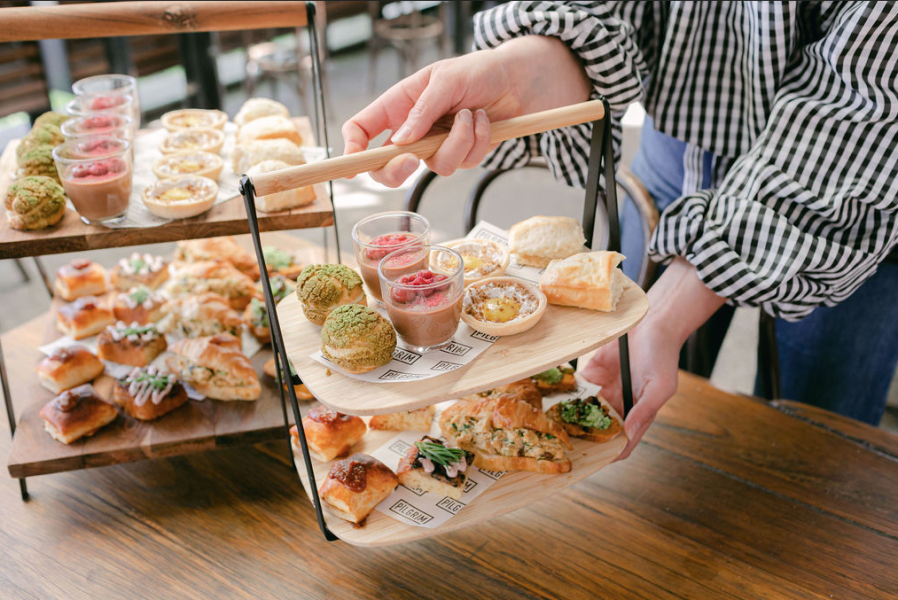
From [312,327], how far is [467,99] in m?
0.44

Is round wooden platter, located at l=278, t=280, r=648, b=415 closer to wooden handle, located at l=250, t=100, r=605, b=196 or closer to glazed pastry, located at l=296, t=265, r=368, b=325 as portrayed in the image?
glazed pastry, located at l=296, t=265, r=368, b=325

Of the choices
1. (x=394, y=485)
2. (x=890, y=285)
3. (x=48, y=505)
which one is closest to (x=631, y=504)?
(x=394, y=485)

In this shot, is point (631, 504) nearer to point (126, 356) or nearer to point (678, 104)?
point (678, 104)

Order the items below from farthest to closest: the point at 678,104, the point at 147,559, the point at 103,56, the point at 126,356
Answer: the point at 103,56, the point at 678,104, the point at 126,356, the point at 147,559

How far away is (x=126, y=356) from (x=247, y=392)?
307mm

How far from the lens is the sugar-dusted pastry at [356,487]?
3.04 ft

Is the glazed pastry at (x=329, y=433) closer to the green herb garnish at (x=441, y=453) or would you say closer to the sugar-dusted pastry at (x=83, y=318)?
the green herb garnish at (x=441, y=453)

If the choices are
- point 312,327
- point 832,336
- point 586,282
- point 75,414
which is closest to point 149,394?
point 75,414

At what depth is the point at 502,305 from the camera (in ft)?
3.13

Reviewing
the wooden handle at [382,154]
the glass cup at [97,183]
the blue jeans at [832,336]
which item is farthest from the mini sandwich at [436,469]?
the blue jeans at [832,336]

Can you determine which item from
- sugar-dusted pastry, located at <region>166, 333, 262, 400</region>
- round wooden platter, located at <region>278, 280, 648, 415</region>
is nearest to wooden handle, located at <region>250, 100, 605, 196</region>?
round wooden platter, located at <region>278, 280, 648, 415</region>

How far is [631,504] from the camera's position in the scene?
3.96 feet

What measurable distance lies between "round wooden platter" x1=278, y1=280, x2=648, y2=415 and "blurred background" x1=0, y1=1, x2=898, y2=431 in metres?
2.10

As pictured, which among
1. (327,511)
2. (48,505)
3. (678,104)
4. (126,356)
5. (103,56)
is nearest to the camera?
(327,511)
